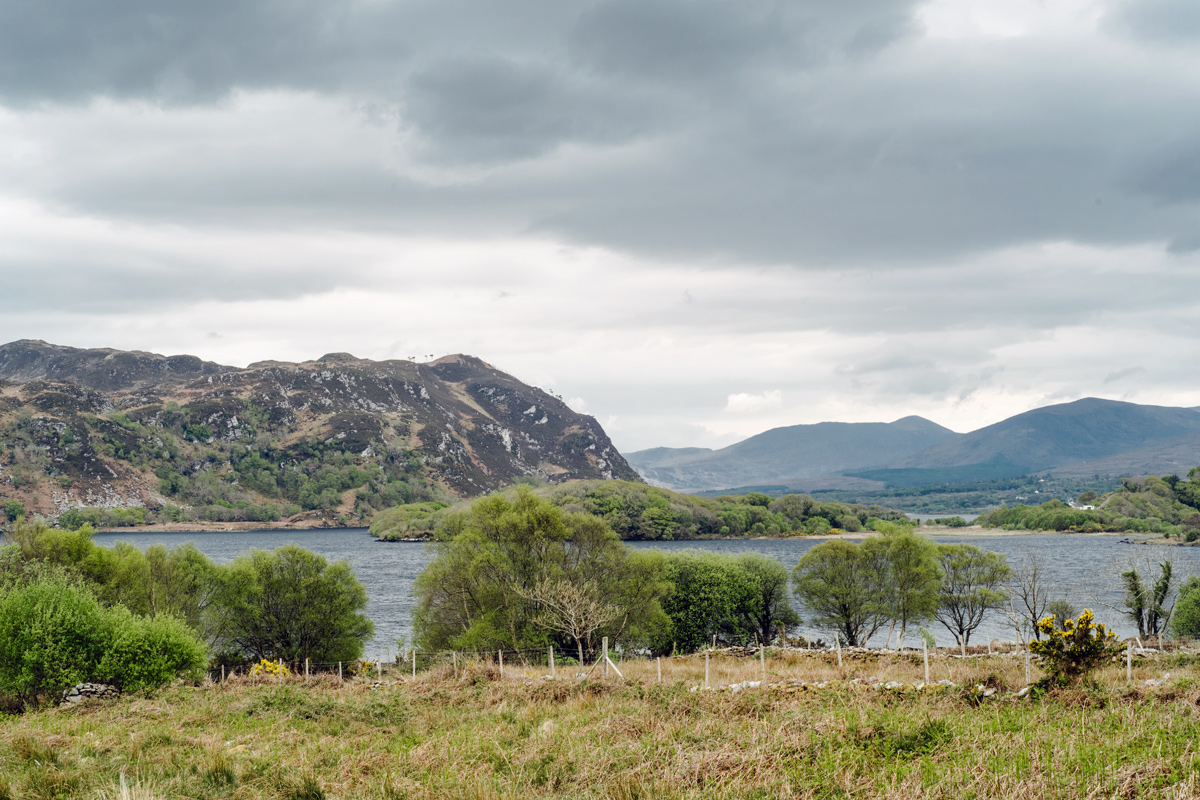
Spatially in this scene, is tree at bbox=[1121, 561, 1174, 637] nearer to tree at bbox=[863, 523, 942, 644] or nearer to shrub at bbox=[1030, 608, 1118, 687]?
tree at bbox=[863, 523, 942, 644]

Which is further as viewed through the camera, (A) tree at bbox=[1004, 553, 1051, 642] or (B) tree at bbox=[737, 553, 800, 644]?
(B) tree at bbox=[737, 553, 800, 644]

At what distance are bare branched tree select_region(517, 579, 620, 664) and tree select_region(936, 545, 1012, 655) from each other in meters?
39.0

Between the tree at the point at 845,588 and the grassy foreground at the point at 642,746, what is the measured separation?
48.6m

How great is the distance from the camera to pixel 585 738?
1550cm

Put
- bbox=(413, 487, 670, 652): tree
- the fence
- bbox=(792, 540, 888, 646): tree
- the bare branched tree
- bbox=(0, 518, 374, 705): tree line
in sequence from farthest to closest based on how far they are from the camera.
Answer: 1. bbox=(792, 540, 888, 646): tree
2. bbox=(413, 487, 670, 652): tree
3. the bare branched tree
4. bbox=(0, 518, 374, 705): tree line
5. the fence

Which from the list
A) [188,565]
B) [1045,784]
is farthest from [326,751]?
[188,565]

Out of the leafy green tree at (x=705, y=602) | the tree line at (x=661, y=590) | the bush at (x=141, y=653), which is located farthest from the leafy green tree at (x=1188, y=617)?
the bush at (x=141, y=653)

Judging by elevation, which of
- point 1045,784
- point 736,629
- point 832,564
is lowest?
point 736,629

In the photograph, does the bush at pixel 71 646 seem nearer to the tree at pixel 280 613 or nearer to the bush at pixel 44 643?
the bush at pixel 44 643

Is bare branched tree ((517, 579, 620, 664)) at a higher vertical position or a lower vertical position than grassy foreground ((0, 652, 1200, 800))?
lower

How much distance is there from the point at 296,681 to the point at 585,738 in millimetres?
21289

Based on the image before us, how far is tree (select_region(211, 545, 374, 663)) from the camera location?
59.6 metres

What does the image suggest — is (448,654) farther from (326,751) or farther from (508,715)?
(326,751)

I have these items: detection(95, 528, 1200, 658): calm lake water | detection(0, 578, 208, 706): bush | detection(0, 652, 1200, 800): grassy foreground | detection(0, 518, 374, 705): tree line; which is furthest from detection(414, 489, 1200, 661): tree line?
detection(0, 652, 1200, 800): grassy foreground
